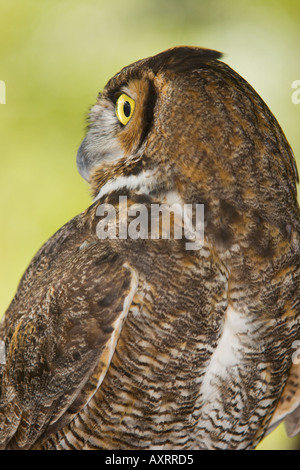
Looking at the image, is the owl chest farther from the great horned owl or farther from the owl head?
the owl head

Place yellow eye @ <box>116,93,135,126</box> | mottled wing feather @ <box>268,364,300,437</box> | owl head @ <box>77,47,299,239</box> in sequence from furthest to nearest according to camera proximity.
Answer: mottled wing feather @ <box>268,364,300,437</box> → yellow eye @ <box>116,93,135,126</box> → owl head @ <box>77,47,299,239</box>

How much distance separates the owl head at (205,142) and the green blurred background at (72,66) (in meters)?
1.22

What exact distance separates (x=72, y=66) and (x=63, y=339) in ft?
5.68

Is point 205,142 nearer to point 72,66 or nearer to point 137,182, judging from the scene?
point 137,182

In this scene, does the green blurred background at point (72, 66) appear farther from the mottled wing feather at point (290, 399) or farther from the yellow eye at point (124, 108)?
the mottled wing feather at point (290, 399)

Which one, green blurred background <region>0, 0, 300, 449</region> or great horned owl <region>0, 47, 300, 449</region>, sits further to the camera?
green blurred background <region>0, 0, 300, 449</region>

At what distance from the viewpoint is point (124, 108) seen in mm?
1165

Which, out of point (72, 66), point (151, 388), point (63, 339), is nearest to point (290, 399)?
point (151, 388)

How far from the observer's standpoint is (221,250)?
1.01 m

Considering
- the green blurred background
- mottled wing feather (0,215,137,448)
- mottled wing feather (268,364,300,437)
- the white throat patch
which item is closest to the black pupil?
the white throat patch

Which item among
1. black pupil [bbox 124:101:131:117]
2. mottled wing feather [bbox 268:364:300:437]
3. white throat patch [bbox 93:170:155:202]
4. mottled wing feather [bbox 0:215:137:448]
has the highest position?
black pupil [bbox 124:101:131:117]

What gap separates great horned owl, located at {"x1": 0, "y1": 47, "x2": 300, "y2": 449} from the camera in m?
1.00

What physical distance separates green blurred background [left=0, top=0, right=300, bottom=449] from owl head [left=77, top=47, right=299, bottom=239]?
122 centimetres

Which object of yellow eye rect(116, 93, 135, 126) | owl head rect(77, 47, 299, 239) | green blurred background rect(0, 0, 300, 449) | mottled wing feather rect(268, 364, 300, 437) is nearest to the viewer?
owl head rect(77, 47, 299, 239)
